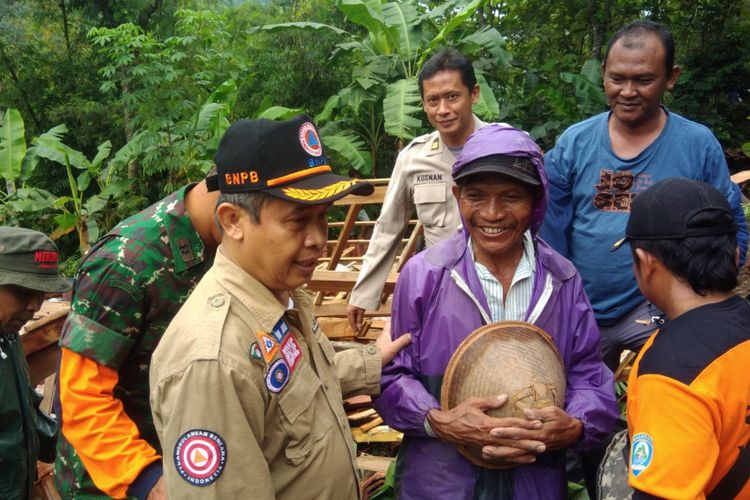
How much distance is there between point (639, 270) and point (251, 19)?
14.1 m

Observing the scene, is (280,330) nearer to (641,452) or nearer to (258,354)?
(258,354)

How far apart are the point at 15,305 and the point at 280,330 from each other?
1.58m

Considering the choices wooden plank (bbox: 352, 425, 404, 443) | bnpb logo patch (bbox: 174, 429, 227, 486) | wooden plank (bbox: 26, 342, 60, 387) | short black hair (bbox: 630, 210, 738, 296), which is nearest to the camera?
bnpb logo patch (bbox: 174, 429, 227, 486)

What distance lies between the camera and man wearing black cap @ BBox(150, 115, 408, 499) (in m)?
1.35

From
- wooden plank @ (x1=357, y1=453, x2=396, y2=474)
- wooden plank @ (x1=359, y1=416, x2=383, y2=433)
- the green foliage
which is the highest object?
the green foliage

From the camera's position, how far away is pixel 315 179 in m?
1.59

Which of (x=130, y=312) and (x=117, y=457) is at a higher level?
(x=130, y=312)

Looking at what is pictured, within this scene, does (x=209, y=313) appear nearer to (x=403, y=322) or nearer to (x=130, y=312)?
(x=130, y=312)

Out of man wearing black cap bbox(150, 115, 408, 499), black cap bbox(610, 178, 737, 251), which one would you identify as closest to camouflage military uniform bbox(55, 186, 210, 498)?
man wearing black cap bbox(150, 115, 408, 499)

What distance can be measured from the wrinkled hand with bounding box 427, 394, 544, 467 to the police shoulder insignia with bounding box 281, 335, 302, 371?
570 millimetres

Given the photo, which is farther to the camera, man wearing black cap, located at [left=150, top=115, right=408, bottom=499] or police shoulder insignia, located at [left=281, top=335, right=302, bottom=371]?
police shoulder insignia, located at [left=281, top=335, right=302, bottom=371]

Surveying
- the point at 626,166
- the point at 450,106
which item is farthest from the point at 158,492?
the point at 450,106

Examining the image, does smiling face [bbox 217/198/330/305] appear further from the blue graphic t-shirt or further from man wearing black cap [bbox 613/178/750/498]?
the blue graphic t-shirt

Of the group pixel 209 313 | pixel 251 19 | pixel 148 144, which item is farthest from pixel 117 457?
pixel 251 19
